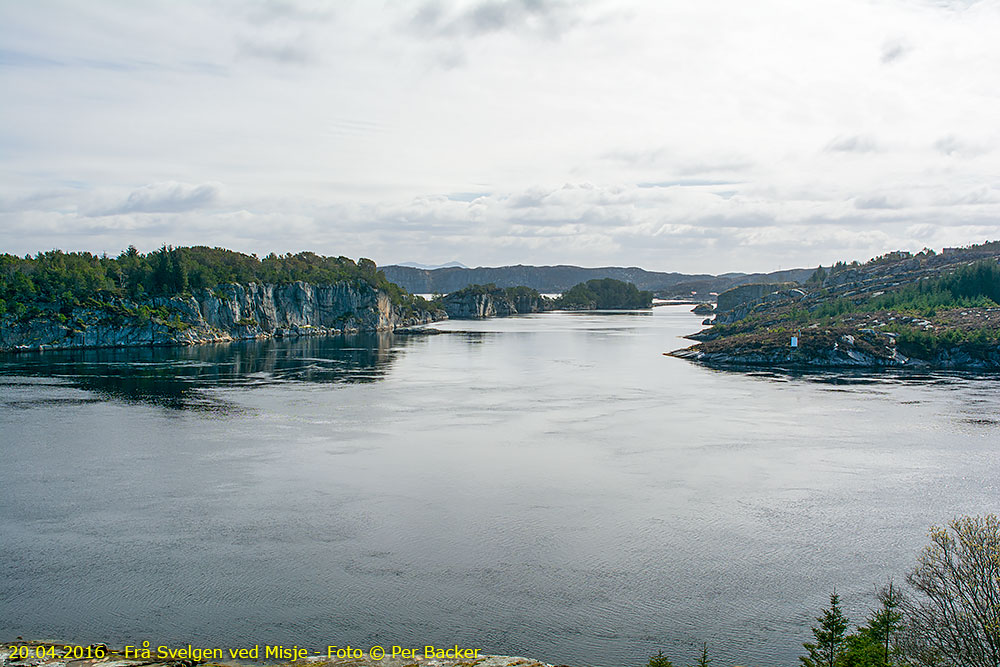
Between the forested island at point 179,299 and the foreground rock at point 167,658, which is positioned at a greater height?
the forested island at point 179,299

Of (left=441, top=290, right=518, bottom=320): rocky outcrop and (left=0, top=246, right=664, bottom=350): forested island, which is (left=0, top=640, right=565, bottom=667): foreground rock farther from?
(left=441, top=290, right=518, bottom=320): rocky outcrop

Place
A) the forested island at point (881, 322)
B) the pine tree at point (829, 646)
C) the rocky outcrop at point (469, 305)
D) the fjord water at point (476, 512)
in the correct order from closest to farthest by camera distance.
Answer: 1. the pine tree at point (829, 646)
2. the fjord water at point (476, 512)
3. the forested island at point (881, 322)
4. the rocky outcrop at point (469, 305)

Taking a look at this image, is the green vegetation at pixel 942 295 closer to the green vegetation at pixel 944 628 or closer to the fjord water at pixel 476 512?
the fjord water at pixel 476 512

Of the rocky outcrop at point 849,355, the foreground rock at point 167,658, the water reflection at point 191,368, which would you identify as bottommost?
the foreground rock at point 167,658

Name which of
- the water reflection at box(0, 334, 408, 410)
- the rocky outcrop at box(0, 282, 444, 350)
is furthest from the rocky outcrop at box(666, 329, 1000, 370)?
the rocky outcrop at box(0, 282, 444, 350)

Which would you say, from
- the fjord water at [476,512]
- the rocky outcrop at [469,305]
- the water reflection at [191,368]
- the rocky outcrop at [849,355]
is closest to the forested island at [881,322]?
the rocky outcrop at [849,355]

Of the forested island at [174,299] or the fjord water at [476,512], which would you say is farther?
the forested island at [174,299]

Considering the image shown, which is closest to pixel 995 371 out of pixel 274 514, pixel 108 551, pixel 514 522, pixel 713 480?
pixel 713 480

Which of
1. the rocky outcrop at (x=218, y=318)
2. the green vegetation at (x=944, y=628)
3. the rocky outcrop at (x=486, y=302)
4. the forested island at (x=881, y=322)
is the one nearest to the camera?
the green vegetation at (x=944, y=628)
